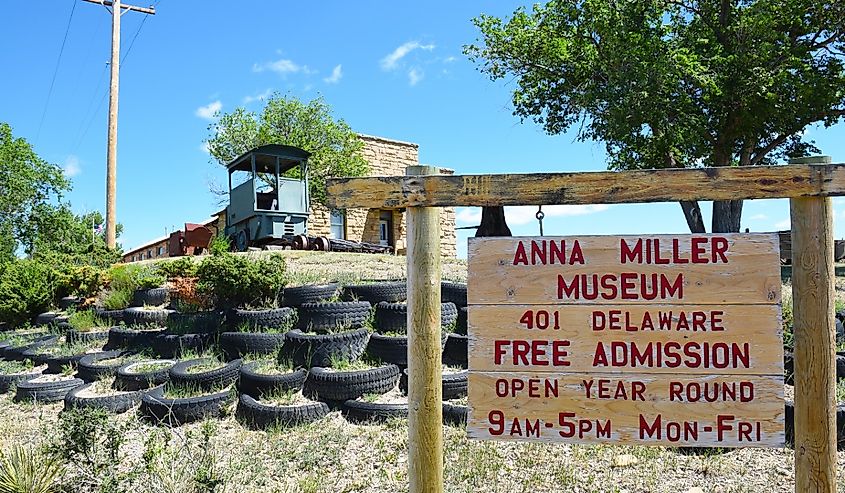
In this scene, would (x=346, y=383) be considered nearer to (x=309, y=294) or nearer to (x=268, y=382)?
(x=268, y=382)

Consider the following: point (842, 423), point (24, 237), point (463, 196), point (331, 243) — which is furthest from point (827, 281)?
point (24, 237)

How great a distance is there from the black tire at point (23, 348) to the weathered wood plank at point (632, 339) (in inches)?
326

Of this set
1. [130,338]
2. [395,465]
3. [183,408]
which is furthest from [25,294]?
[395,465]

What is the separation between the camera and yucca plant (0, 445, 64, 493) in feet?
12.6

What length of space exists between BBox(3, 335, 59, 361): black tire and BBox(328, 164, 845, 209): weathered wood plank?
25.8 feet

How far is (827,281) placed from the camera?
2.94 meters

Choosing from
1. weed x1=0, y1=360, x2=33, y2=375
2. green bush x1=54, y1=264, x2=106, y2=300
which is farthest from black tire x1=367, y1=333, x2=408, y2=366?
green bush x1=54, y1=264, x2=106, y2=300

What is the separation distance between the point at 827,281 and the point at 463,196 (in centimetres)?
170

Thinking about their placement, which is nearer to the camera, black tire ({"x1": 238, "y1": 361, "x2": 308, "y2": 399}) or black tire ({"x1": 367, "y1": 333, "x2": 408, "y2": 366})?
black tire ({"x1": 238, "y1": 361, "x2": 308, "y2": 399})

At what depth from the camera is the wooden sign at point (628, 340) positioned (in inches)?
116

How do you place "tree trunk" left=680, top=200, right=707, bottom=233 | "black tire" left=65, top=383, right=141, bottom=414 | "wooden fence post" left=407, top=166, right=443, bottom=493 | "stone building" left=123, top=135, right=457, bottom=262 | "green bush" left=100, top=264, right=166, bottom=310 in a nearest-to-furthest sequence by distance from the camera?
1. "wooden fence post" left=407, top=166, right=443, bottom=493
2. "black tire" left=65, top=383, right=141, bottom=414
3. "green bush" left=100, top=264, right=166, bottom=310
4. "tree trunk" left=680, top=200, right=707, bottom=233
5. "stone building" left=123, top=135, right=457, bottom=262

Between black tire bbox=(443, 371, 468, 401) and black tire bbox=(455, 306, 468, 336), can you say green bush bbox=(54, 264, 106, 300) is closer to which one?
black tire bbox=(455, 306, 468, 336)

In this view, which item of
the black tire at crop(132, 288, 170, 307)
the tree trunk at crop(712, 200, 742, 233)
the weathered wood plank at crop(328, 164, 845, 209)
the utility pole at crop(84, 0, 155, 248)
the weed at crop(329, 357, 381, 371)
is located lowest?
the weed at crop(329, 357, 381, 371)

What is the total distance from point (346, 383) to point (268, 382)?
80 cm
